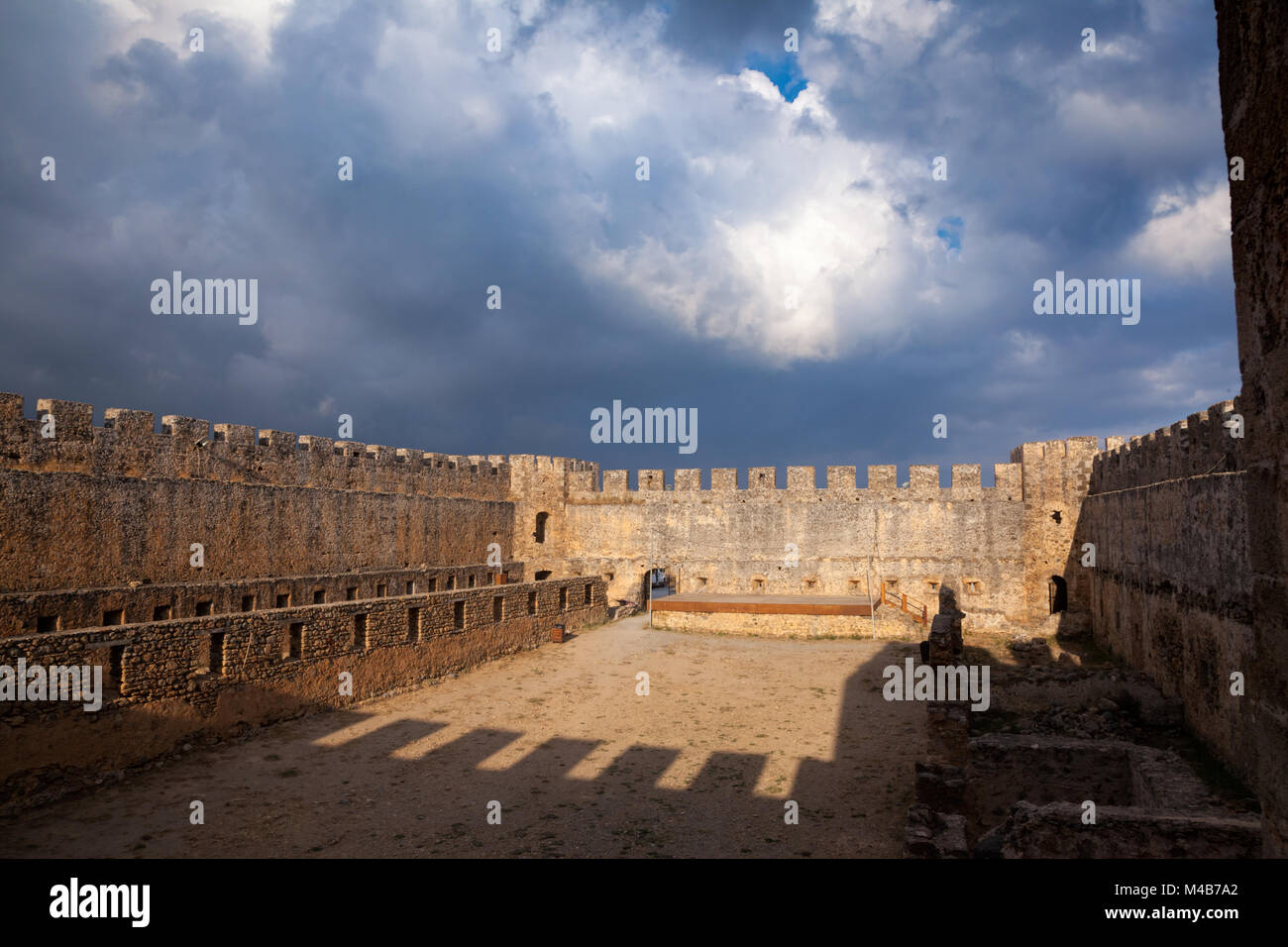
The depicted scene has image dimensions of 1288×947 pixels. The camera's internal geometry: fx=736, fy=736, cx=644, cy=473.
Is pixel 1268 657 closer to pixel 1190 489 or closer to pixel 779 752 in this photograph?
pixel 779 752

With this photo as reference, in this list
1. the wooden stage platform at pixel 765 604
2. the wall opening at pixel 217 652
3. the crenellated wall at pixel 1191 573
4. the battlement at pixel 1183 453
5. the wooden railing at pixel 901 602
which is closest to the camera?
the crenellated wall at pixel 1191 573

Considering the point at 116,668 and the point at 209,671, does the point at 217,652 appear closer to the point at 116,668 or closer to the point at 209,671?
the point at 209,671

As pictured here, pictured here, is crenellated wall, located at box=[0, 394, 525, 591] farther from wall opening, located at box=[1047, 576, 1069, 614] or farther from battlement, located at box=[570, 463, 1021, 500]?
wall opening, located at box=[1047, 576, 1069, 614]

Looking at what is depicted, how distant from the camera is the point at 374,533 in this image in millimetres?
21109

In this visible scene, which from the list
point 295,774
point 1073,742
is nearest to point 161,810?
point 295,774

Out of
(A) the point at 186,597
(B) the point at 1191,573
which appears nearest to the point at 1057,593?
(B) the point at 1191,573

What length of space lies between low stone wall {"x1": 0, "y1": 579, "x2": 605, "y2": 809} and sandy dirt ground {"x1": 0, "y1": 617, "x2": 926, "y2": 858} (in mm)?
345

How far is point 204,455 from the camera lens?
54.6 ft

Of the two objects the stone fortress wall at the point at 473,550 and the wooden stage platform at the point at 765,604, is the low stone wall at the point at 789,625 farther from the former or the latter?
the stone fortress wall at the point at 473,550

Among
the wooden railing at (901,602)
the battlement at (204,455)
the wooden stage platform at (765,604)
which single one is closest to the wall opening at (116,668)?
the battlement at (204,455)

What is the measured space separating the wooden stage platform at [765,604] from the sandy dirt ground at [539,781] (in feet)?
17.7

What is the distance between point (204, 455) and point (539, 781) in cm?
1225

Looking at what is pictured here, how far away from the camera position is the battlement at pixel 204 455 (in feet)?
44.8
